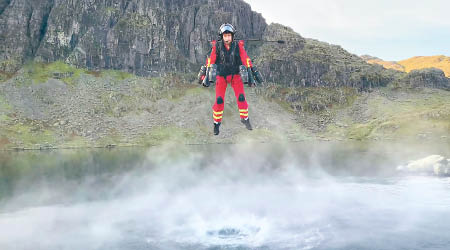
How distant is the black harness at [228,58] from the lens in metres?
22.7

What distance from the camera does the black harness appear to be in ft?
74.4

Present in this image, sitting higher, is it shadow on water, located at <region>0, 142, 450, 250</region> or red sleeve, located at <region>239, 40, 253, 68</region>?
red sleeve, located at <region>239, 40, 253, 68</region>

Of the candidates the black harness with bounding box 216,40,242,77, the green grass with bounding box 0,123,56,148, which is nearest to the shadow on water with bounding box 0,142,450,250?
the black harness with bounding box 216,40,242,77

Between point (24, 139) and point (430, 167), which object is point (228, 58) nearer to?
Answer: point (430, 167)

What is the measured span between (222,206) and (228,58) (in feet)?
190

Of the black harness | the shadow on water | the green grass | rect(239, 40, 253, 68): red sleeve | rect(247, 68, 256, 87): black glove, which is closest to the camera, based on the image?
rect(247, 68, 256, 87): black glove

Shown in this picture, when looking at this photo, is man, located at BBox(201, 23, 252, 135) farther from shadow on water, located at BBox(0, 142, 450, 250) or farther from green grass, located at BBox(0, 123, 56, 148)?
green grass, located at BBox(0, 123, 56, 148)

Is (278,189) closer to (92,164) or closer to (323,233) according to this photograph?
(323,233)

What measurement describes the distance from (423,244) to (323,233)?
13.9 m

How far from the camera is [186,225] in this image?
6612 centimetres

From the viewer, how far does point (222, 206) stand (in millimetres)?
77125

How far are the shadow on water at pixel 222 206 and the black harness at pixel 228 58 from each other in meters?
39.5

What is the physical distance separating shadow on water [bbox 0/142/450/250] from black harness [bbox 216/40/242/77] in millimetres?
39505

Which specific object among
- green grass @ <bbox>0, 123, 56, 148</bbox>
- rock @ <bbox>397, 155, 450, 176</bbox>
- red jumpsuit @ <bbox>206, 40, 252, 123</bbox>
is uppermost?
red jumpsuit @ <bbox>206, 40, 252, 123</bbox>
